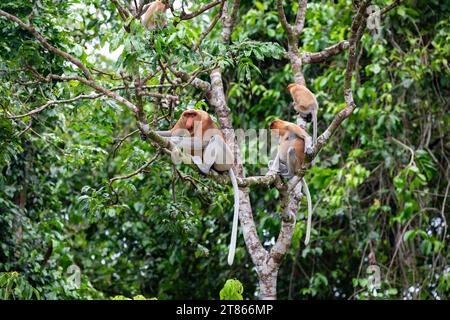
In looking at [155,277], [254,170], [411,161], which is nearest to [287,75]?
[254,170]

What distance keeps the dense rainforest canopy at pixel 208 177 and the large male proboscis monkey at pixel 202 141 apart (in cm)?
22

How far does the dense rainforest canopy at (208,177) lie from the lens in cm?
477

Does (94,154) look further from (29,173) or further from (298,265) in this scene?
(298,265)

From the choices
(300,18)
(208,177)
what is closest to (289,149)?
(208,177)

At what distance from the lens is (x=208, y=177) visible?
15.2ft

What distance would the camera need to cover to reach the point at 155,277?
791 centimetres

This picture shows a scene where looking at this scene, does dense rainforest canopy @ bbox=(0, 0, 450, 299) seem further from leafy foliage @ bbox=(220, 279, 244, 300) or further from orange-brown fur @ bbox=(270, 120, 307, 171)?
leafy foliage @ bbox=(220, 279, 244, 300)

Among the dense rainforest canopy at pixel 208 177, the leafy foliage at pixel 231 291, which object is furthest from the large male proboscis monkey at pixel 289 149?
the leafy foliage at pixel 231 291

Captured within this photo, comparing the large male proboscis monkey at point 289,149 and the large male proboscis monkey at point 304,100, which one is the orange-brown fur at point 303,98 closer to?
the large male proboscis monkey at point 304,100

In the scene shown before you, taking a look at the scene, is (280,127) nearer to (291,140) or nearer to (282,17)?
(291,140)

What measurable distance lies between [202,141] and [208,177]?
270 millimetres

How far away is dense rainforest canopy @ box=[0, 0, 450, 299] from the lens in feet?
15.7

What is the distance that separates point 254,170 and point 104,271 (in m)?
2.18

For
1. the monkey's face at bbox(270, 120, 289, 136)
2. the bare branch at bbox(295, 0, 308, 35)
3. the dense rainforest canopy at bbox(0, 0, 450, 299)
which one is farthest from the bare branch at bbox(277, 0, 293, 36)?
the monkey's face at bbox(270, 120, 289, 136)
